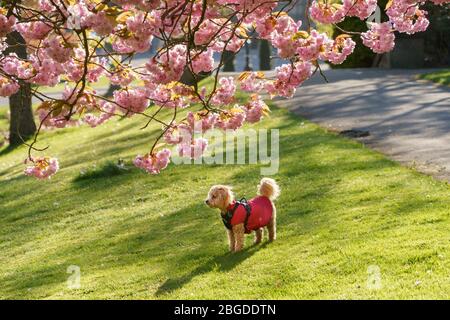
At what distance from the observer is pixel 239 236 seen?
36.8 ft

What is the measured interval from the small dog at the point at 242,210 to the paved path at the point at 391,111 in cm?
385

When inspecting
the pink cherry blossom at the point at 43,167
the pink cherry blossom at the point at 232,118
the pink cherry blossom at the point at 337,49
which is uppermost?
the pink cherry blossom at the point at 337,49

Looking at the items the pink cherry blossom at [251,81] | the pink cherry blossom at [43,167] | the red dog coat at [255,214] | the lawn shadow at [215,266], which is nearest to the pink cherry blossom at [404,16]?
the pink cherry blossom at [251,81]

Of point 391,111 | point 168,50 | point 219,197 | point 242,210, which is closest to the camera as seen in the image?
point 168,50

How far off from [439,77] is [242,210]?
66.9ft

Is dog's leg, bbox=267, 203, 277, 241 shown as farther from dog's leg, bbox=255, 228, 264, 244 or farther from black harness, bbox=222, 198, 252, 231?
black harness, bbox=222, 198, 252, 231

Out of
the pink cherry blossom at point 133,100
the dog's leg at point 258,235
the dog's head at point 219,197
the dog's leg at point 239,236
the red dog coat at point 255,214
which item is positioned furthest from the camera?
the dog's leg at point 258,235

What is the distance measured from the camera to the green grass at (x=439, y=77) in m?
28.5

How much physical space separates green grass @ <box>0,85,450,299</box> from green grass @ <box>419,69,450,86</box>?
915 cm

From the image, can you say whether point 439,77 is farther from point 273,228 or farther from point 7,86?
point 7,86

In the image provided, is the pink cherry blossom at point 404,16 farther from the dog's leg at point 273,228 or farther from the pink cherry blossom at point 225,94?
the dog's leg at point 273,228

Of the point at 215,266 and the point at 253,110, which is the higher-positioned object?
the point at 253,110

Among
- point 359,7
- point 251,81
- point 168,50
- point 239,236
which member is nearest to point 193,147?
point 251,81

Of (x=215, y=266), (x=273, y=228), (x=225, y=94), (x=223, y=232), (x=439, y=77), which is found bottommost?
(x=439, y=77)
